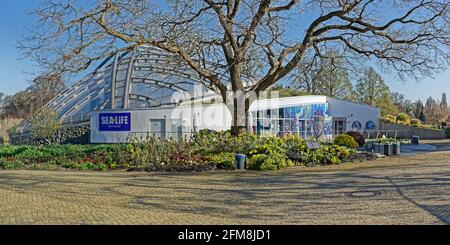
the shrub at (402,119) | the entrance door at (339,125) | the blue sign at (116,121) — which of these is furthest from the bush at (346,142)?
the shrub at (402,119)

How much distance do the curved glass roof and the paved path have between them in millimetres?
19141

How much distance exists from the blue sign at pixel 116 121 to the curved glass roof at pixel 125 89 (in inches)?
43.8

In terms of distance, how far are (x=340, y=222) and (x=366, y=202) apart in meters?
1.84

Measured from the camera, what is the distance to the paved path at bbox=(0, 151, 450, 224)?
267 inches

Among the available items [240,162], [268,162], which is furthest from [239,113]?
[268,162]

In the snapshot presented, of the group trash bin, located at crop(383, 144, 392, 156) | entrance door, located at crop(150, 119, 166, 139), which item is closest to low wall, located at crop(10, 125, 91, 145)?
entrance door, located at crop(150, 119, 166, 139)

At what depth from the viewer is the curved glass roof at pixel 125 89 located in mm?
31891

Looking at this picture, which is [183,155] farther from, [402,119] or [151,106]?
[402,119]

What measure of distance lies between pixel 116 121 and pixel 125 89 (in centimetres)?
316

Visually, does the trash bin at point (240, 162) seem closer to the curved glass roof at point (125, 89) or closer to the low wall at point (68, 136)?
the curved glass roof at point (125, 89)

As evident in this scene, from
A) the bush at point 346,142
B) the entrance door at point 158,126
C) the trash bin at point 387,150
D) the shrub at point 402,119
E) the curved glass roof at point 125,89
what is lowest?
the trash bin at point 387,150
